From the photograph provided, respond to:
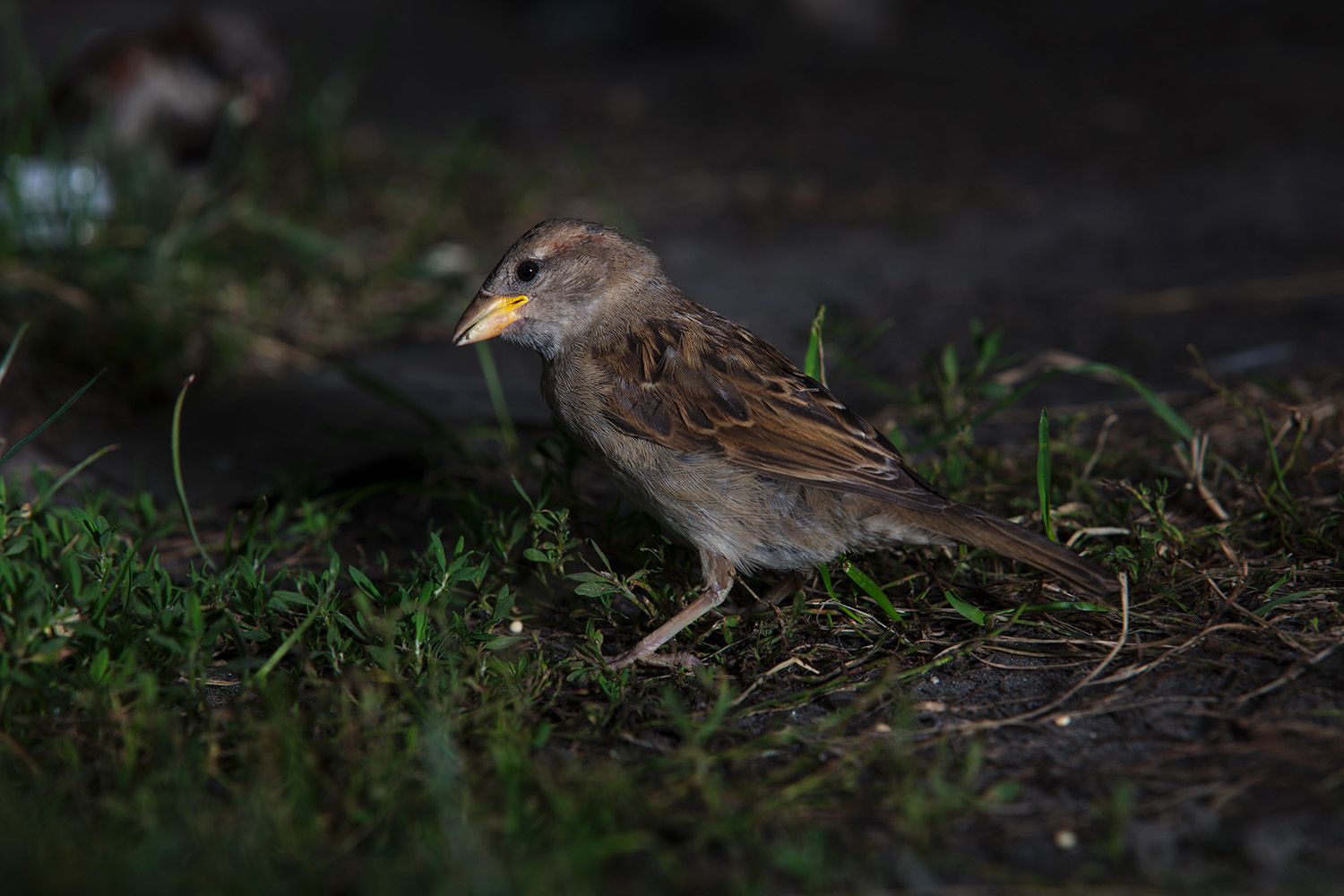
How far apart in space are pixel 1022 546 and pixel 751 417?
0.84 meters

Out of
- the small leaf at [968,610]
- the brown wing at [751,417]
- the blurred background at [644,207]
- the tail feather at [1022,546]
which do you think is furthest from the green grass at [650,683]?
the blurred background at [644,207]

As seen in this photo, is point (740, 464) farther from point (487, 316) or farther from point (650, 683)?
point (487, 316)

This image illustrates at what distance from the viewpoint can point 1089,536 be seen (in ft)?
11.1

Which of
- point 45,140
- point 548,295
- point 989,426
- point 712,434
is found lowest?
point 989,426

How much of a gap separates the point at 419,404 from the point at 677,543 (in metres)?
1.97

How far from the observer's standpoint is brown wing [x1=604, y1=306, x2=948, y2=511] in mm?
3049

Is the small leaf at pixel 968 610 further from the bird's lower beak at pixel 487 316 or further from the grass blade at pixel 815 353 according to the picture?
the bird's lower beak at pixel 487 316

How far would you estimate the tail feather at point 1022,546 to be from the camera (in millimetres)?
2850

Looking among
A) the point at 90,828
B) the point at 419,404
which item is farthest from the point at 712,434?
the point at 419,404

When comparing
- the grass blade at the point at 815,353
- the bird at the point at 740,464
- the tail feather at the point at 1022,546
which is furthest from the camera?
the grass blade at the point at 815,353

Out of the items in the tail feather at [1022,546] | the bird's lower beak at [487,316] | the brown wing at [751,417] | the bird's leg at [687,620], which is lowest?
the bird's leg at [687,620]

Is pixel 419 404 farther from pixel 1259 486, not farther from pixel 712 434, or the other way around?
pixel 1259 486

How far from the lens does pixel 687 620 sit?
10.2 feet

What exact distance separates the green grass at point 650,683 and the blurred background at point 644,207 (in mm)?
853
